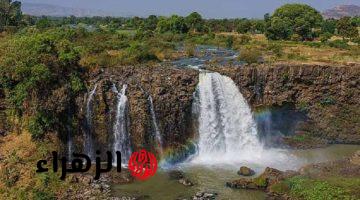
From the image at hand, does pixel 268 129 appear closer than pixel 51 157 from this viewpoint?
No

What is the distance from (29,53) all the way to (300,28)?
3913cm

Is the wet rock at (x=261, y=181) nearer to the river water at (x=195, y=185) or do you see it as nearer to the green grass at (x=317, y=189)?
the river water at (x=195, y=185)

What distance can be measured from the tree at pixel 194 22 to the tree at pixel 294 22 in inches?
347

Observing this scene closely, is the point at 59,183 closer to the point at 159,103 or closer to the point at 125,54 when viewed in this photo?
the point at 159,103

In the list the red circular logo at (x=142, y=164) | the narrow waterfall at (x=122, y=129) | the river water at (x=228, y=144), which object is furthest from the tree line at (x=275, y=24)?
the red circular logo at (x=142, y=164)

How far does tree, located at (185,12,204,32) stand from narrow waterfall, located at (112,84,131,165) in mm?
36165

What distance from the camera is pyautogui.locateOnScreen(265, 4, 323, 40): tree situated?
2375 inches

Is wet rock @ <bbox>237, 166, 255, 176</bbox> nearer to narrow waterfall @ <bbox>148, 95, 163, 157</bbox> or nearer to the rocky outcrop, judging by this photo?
narrow waterfall @ <bbox>148, 95, 163, 157</bbox>

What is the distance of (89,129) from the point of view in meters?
31.3

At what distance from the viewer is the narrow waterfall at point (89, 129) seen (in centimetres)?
3122

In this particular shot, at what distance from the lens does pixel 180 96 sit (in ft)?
108

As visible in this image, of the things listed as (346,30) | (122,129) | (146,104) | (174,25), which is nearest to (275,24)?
(346,30)

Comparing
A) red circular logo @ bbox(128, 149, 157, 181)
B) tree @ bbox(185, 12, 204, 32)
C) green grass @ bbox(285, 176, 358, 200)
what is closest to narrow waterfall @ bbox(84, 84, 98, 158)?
red circular logo @ bbox(128, 149, 157, 181)

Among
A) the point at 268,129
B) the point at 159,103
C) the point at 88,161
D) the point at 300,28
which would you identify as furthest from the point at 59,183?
the point at 300,28
